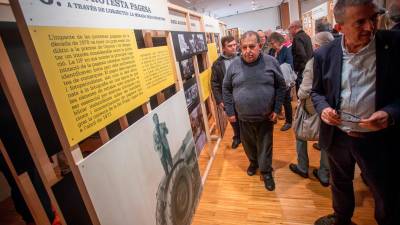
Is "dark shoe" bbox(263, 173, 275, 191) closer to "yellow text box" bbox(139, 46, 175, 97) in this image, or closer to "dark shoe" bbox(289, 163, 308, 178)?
"dark shoe" bbox(289, 163, 308, 178)

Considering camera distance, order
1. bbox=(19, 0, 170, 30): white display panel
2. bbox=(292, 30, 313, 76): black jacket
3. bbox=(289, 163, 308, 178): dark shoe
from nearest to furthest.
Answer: bbox=(19, 0, 170, 30): white display panel, bbox=(289, 163, 308, 178): dark shoe, bbox=(292, 30, 313, 76): black jacket

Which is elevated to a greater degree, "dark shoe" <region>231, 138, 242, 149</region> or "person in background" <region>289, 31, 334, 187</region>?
"person in background" <region>289, 31, 334, 187</region>

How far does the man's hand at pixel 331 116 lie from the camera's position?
54.4 inches

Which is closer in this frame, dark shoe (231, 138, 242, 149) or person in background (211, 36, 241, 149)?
person in background (211, 36, 241, 149)

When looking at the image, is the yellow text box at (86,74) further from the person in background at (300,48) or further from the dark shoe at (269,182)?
the person in background at (300,48)

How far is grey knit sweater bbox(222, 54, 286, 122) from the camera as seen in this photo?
2.24 meters

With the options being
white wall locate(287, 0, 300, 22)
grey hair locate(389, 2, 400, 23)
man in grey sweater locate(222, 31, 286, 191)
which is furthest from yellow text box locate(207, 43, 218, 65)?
white wall locate(287, 0, 300, 22)

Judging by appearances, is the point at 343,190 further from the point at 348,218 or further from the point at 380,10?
the point at 380,10

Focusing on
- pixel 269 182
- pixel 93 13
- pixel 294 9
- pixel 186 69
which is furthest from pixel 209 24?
pixel 294 9

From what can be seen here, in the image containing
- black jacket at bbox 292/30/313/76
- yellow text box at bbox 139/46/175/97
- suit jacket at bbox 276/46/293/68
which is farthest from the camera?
suit jacket at bbox 276/46/293/68

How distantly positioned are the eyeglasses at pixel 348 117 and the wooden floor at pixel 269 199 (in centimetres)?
110

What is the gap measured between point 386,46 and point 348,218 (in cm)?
127

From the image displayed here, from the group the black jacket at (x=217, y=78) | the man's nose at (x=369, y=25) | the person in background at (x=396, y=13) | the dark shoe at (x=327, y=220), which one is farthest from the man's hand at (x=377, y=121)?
the black jacket at (x=217, y=78)

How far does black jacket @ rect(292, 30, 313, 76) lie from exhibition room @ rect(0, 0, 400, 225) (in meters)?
1.13
